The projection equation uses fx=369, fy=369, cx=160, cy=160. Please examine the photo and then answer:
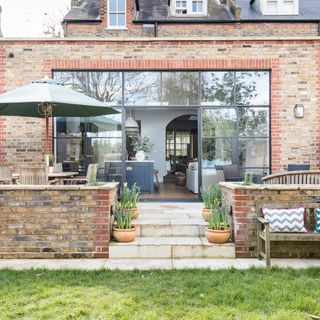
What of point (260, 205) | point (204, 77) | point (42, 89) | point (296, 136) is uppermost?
point (204, 77)

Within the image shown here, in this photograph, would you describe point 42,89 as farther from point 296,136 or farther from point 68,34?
point 68,34

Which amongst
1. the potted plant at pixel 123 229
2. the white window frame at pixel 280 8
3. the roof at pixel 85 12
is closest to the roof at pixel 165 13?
the white window frame at pixel 280 8

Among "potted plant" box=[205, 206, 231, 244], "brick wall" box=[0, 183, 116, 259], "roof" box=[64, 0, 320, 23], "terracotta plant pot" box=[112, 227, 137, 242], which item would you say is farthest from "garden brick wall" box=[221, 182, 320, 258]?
"roof" box=[64, 0, 320, 23]

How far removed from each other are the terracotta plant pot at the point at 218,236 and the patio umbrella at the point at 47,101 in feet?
9.42

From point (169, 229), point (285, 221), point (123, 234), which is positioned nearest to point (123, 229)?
point (123, 234)

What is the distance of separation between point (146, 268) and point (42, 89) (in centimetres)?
336

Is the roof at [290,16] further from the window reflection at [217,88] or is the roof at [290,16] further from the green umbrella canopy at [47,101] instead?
the green umbrella canopy at [47,101]

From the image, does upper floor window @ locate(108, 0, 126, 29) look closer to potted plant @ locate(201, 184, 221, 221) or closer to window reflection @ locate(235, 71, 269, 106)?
window reflection @ locate(235, 71, 269, 106)

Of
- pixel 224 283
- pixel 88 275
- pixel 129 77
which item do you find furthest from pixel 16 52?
pixel 224 283

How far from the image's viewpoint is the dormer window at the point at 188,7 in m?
15.1

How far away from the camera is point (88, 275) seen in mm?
4211

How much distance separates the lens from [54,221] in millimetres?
5055

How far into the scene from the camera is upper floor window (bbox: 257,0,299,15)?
14719mm

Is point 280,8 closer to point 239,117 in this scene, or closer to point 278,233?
point 239,117
